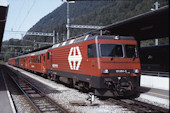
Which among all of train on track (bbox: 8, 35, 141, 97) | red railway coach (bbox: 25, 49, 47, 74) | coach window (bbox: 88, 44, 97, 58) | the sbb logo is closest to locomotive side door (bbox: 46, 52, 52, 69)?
red railway coach (bbox: 25, 49, 47, 74)

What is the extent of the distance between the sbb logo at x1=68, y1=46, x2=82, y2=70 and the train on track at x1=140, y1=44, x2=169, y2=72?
8744 millimetres

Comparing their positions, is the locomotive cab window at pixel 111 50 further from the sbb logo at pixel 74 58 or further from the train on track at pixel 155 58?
the train on track at pixel 155 58

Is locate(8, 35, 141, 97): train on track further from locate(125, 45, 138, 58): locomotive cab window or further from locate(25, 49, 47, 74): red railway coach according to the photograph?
locate(25, 49, 47, 74): red railway coach

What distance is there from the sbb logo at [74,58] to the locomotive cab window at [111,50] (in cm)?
195

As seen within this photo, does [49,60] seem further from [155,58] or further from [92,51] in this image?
[155,58]

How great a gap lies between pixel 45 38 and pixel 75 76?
47.1m

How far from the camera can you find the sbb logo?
37.4ft

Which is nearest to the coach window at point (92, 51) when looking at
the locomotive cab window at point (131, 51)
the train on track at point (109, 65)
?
the train on track at point (109, 65)

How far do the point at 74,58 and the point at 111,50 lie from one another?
2951 millimetres

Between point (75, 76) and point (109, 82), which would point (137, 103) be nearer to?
point (109, 82)

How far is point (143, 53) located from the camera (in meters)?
21.3

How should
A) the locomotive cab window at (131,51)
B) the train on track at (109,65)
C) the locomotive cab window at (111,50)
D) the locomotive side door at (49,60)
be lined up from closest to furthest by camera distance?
the train on track at (109,65) < the locomotive cab window at (111,50) < the locomotive cab window at (131,51) < the locomotive side door at (49,60)

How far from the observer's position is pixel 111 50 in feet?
32.0

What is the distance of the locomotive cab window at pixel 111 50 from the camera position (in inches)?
377
